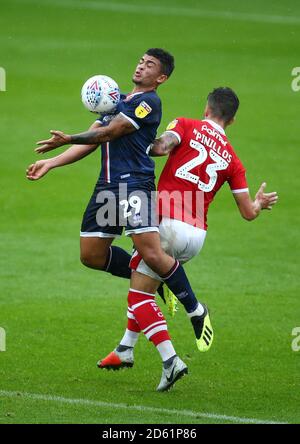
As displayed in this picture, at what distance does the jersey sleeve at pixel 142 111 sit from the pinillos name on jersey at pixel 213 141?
0.39m

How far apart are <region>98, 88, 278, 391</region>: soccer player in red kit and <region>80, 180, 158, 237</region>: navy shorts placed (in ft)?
0.59

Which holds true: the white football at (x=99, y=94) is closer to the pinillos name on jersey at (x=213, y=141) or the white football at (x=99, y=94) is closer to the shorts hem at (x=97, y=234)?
the pinillos name on jersey at (x=213, y=141)

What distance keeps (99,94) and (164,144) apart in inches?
27.1

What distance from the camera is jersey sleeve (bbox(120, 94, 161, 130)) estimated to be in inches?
354

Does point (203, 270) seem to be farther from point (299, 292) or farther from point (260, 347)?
point (260, 347)

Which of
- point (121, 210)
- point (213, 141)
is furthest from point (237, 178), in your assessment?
point (121, 210)

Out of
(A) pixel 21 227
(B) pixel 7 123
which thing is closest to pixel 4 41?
(B) pixel 7 123

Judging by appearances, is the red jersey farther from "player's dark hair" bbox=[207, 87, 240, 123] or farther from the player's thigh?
"player's dark hair" bbox=[207, 87, 240, 123]

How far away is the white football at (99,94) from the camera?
29.4 feet

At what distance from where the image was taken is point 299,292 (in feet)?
44.2

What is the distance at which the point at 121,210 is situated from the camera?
909 cm

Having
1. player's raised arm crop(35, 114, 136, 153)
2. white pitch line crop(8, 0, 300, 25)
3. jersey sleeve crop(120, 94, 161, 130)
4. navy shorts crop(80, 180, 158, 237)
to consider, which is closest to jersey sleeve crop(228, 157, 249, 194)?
navy shorts crop(80, 180, 158, 237)
